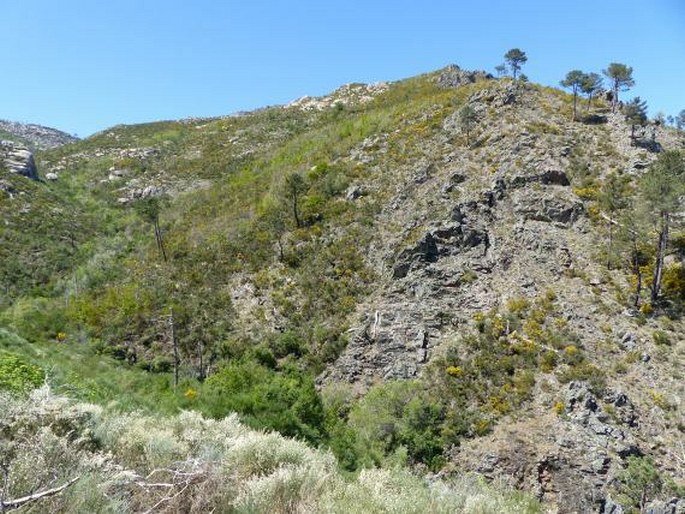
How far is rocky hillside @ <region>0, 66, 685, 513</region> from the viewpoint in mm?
19047

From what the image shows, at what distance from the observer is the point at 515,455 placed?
734 inches

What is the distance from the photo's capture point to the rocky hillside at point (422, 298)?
1905 cm

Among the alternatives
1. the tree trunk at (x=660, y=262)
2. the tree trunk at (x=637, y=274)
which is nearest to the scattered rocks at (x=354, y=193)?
the tree trunk at (x=637, y=274)

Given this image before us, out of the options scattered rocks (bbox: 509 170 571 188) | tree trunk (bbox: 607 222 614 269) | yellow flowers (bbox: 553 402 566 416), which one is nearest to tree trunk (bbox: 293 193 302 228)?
scattered rocks (bbox: 509 170 571 188)

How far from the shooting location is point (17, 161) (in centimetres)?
5425

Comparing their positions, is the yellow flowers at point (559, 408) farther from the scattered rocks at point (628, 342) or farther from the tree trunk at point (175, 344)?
the tree trunk at point (175, 344)

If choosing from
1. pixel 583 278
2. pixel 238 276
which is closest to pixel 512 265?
pixel 583 278

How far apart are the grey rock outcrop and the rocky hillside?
147 inches

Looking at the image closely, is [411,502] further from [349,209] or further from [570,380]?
[349,209]

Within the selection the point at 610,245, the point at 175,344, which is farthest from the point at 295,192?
the point at 610,245

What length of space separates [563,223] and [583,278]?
200 inches

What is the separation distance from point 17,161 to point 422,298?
171ft

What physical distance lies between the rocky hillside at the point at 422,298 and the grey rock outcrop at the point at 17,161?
374cm

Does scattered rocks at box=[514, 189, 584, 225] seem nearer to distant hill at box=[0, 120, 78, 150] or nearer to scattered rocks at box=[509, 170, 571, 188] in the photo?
scattered rocks at box=[509, 170, 571, 188]
